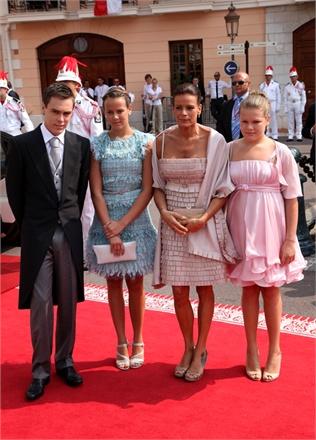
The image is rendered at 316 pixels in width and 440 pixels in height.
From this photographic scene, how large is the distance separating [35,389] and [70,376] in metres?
0.23

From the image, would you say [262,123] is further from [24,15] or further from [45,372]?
[24,15]

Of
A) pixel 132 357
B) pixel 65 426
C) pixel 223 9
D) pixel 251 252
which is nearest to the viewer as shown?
pixel 65 426

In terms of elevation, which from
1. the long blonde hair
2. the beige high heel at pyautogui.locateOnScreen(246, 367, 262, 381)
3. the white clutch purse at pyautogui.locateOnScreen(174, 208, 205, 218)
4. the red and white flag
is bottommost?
the beige high heel at pyautogui.locateOnScreen(246, 367, 262, 381)

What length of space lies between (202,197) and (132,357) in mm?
1153

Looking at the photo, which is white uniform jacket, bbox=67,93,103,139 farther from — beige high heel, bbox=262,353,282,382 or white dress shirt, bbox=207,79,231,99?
white dress shirt, bbox=207,79,231,99

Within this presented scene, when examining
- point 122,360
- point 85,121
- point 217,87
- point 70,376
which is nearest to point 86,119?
point 85,121

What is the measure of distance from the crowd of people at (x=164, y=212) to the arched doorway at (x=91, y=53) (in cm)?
1728

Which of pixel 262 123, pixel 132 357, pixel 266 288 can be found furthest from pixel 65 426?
pixel 262 123

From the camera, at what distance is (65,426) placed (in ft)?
9.92

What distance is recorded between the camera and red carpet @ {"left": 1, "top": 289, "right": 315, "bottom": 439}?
295 centimetres

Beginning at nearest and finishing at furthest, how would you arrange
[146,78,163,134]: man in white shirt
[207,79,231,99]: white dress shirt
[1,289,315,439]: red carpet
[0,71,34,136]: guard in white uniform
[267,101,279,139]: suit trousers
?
[1,289,315,439]: red carpet → [0,71,34,136]: guard in white uniform → [267,101,279,139]: suit trousers → [146,78,163,134]: man in white shirt → [207,79,231,99]: white dress shirt

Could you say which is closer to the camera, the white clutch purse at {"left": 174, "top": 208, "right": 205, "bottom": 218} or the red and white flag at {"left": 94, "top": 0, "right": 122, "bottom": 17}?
the white clutch purse at {"left": 174, "top": 208, "right": 205, "bottom": 218}

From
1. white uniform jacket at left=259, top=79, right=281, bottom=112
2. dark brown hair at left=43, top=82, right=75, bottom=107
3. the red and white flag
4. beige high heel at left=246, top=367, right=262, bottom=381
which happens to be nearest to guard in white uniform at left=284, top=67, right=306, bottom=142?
white uniform jacket at left=259, top=79, right=281, bottom=112

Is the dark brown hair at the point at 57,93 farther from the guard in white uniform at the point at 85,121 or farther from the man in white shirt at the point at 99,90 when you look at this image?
the man in white shirt at the point at 99,90
